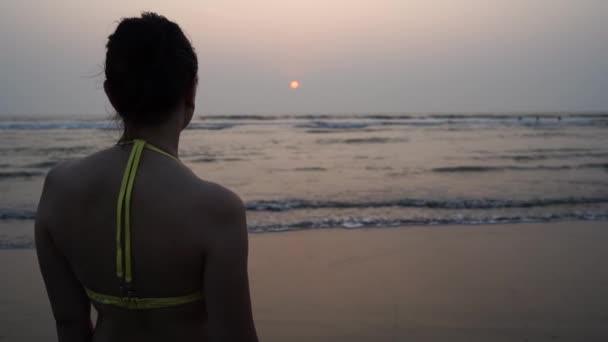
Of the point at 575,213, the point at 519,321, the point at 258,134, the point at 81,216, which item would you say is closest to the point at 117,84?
→ the point at 81,216

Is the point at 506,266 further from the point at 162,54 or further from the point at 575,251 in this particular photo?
the point at 162,54

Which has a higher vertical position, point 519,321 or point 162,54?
point 162,54

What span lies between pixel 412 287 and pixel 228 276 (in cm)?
369

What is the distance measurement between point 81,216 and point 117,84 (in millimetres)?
322

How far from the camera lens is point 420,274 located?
4.83 meters

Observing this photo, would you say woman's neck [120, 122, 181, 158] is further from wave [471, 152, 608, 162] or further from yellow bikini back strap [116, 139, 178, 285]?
wave [471, 152, 608, 162]

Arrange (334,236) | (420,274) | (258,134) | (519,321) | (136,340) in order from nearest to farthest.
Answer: (136,340)
(519,321)
(420,274)
(334,236)
(258,134)

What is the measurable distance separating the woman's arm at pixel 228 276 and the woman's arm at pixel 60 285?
0.40 m

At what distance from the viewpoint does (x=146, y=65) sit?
1.04 meters

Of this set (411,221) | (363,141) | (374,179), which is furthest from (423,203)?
(363,141)

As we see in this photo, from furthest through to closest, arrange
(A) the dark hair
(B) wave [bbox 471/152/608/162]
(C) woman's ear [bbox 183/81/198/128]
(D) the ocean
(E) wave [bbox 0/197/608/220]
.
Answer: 1. (B) wave [bbox 471/152/608/162]
2. (E) wave [bbox 0/197/608/220]
3. (D) the ocean
4. (C) woman's ear [bbox 183/81/198/128]
5. (A) the dark hair

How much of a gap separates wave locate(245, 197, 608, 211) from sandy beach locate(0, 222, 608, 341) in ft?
5.66

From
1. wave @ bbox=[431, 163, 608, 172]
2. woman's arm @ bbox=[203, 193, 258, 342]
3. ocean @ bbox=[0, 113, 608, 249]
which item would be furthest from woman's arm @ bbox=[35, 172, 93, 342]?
wave @ bbox=[431, 163, 608, 172]

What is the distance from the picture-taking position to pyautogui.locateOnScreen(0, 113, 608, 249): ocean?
24.0 feet
